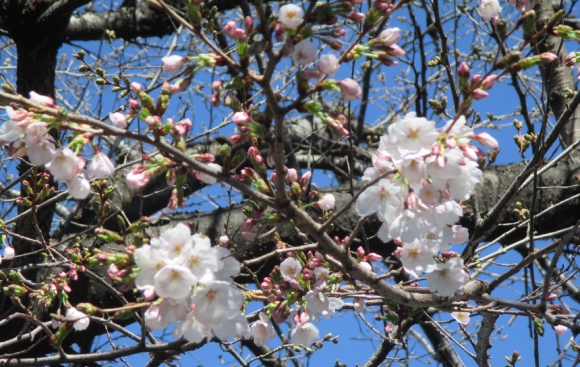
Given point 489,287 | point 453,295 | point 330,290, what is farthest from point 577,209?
point 330,290

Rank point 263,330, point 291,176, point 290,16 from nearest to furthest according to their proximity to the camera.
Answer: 1. point 290,16
2. point 291,176
3. point 263,330

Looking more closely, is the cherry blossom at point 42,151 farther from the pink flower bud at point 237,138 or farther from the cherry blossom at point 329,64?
the cherry blossom at point 329,64

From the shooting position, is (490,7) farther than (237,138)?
Yes

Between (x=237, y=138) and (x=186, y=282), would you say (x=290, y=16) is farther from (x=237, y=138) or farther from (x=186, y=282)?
(x=186, y=282)

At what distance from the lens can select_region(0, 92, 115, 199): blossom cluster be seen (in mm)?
1453

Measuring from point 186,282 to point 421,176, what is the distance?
64cm

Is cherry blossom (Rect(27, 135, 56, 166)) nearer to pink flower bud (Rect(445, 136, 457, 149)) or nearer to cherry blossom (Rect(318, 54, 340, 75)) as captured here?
cherry blossom (Rect(318, 54, 340, 75))

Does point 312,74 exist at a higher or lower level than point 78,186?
higher

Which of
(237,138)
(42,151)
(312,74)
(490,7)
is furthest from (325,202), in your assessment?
(490,7)

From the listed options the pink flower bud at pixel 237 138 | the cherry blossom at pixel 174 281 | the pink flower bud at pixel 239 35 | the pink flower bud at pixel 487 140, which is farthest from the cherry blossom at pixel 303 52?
the cherry blossom at pixel 174 281

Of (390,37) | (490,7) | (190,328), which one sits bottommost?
(190,328)

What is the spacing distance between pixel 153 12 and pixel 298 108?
11.1ft

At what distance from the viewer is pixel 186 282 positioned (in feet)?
4.74

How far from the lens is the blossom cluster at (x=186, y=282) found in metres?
1.45
